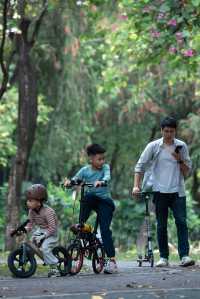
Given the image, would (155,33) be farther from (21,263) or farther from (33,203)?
(21,263)

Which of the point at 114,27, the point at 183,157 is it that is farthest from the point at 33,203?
the point at 114,27

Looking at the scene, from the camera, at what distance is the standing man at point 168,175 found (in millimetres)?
12805

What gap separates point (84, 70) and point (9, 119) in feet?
14.3

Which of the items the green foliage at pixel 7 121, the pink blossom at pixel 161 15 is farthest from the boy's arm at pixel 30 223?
the green foliage at pixel 7 121

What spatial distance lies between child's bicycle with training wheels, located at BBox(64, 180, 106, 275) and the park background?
478 centimetres

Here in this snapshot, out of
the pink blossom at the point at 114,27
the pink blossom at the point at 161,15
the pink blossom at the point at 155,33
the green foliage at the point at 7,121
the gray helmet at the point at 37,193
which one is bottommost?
the gray helmet at the point at 37,193

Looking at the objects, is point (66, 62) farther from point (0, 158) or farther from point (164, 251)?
point (164, 251)

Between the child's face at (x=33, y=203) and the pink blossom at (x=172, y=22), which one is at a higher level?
the pink blossom at (x=172, y=22)

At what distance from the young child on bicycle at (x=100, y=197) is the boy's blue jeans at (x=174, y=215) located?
1074 mm

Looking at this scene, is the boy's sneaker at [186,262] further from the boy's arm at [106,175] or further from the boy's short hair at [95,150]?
the boy's short hair at [95,150]

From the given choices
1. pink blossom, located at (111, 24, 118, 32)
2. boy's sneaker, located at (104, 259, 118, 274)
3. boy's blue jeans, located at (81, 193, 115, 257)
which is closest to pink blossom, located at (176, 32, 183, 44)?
boy's blue jeans, located at (81, 193, 115, 257)

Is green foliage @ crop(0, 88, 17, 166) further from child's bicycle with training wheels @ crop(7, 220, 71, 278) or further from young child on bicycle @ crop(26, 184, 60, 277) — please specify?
child's bicycle with training wheels @ crop(7, 220, 71, 278)

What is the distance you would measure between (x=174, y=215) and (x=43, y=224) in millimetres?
2119

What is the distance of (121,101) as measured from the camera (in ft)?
115
